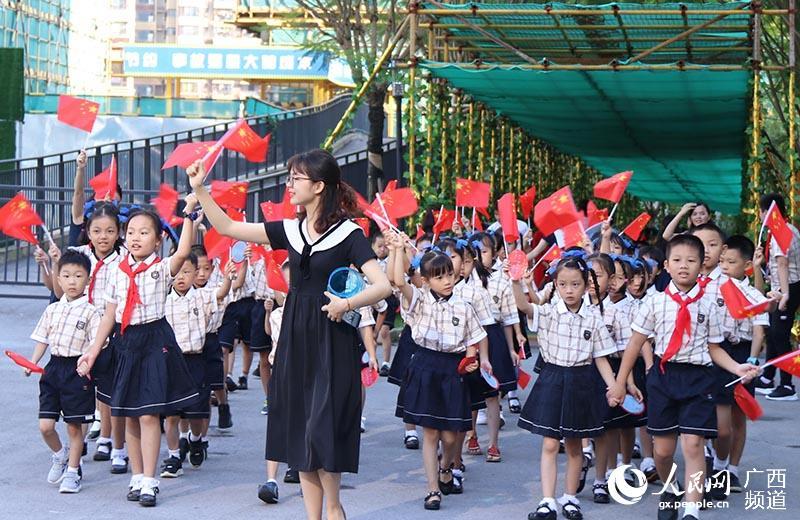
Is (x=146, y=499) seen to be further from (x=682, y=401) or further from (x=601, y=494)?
(x=682, y=401)

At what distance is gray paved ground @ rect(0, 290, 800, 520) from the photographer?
7.19m

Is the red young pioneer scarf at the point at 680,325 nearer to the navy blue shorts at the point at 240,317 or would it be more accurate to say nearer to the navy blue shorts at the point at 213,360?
the navy blue shorts at the point at 213,360

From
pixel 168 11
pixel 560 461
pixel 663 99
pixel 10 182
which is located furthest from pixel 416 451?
pixel 168 11

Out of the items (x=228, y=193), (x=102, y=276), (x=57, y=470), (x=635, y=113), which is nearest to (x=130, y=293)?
(x=102, y=276)

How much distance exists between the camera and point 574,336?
7.15 metres

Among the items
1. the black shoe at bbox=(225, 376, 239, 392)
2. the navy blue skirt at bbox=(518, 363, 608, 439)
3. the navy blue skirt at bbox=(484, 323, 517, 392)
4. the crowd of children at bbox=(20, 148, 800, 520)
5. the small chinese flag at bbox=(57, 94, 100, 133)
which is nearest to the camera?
the crowd of children at bbox=(20, 148, 800, 520)

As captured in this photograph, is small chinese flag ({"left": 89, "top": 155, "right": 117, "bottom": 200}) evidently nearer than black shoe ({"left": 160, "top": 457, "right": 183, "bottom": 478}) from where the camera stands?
No

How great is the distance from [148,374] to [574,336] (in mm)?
2442

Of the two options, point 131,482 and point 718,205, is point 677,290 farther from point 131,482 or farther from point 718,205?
point 718,205

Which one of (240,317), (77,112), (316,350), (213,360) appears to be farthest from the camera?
(240,317)

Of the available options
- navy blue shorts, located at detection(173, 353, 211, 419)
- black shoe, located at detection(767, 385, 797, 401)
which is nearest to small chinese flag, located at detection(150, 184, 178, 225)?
navy blue shorts, located at detection(173, 353, 211, 419)

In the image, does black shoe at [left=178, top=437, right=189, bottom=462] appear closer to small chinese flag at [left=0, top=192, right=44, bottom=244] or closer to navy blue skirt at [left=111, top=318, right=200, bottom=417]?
navy blue skirt at [left=111, top=318, right=200, bottom=417]

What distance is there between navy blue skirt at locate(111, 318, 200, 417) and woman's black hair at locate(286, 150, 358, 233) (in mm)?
1879

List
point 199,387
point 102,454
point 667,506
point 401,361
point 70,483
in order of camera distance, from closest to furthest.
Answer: point 667,506 < point 70,483 < point 199,387 < point 102,454 < point 401,361
